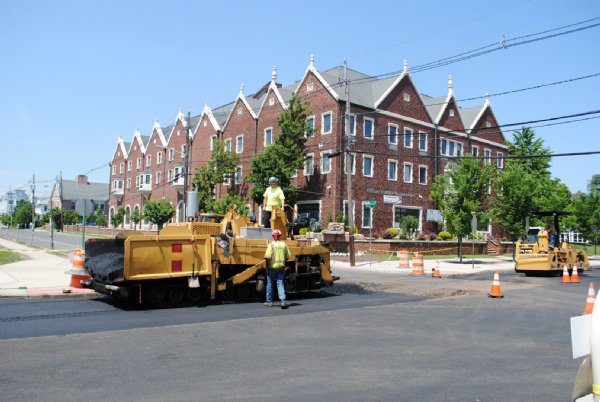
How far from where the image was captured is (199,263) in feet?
39.7

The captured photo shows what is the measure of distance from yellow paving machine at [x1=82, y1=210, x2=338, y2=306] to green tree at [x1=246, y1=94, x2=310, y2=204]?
989 inches

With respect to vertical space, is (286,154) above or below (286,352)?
above

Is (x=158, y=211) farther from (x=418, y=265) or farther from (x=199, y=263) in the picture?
(x=199, y=263)

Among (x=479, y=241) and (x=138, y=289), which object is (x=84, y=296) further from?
(x=479, y=241)

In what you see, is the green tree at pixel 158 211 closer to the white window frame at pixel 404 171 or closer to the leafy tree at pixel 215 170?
the leafy tree at pixel 215 170

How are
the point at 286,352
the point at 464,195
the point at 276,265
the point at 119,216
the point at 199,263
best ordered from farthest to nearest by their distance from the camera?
the point at 119,216 < the point at 464,195 < the point at 199,263 < the point at 276,265 < the point at 286,352

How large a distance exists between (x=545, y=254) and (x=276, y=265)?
50.9ft

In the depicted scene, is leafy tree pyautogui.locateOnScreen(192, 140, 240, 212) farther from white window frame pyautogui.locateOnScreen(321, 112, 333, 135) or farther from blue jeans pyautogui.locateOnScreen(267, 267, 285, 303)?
blue jeans pyautogui.locateOnScreen(267, 267, 285, 303)

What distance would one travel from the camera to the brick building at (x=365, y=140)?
39.8 m

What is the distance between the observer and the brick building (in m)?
39.8

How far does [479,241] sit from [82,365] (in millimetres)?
39102

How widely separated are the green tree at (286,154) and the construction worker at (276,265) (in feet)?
89.2

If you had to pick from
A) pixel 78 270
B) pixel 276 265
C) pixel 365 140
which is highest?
pixel 365 140

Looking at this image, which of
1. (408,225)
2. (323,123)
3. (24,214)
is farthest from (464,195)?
(24,214)
